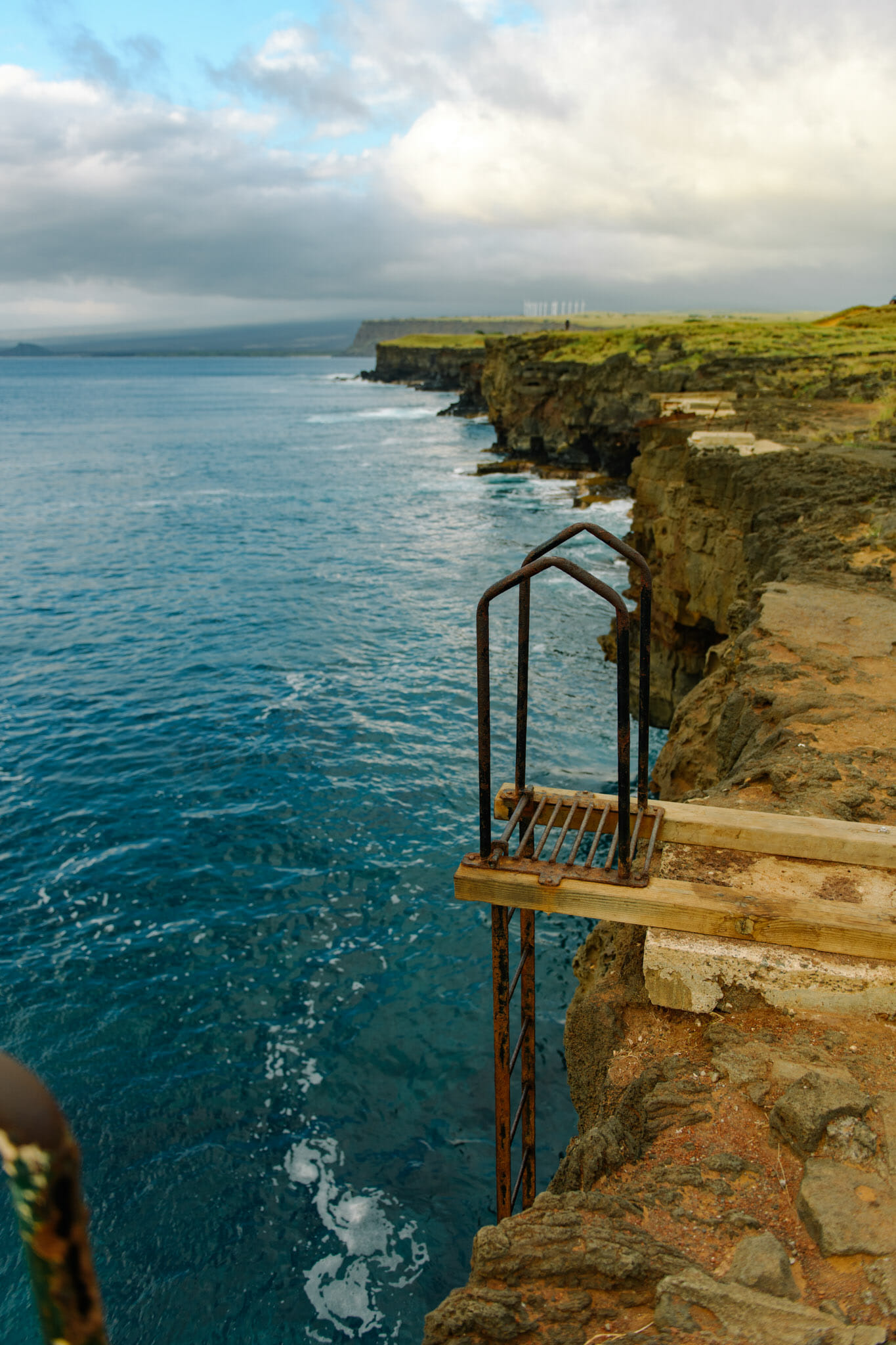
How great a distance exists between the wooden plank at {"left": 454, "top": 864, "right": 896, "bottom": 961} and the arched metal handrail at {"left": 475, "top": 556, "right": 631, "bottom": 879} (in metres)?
0.21

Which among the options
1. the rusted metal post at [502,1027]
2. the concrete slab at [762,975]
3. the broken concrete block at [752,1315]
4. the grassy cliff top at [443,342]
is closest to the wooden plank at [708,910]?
the concrete slab at [762,975]

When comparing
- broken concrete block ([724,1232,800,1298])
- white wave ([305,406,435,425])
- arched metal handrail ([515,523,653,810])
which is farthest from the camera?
white wave ([305,406,435,425])

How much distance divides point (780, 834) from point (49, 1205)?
526cm

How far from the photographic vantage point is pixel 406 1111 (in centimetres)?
930

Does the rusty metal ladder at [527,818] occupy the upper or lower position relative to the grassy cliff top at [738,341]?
lower

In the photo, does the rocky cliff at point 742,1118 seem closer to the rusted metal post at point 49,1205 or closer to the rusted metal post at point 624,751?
the rusted metal post at point 624,751

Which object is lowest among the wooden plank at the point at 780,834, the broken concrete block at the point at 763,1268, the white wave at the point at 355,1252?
the white wave at the point at 355,1252

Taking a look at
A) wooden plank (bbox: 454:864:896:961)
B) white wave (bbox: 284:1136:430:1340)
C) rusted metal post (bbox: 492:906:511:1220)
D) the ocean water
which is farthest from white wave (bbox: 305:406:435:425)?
wooden plank (bbox: 454:864:896:961)

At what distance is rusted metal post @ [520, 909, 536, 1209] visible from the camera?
6.52 m

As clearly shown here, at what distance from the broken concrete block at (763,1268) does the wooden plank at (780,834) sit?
2.57 meters

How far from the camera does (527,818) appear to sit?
6176 mm

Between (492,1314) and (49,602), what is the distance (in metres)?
29.1

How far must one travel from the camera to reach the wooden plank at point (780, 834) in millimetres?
5465

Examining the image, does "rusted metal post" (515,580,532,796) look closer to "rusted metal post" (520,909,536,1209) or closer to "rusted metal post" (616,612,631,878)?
"rusted metal post" (616,612,631,878)
